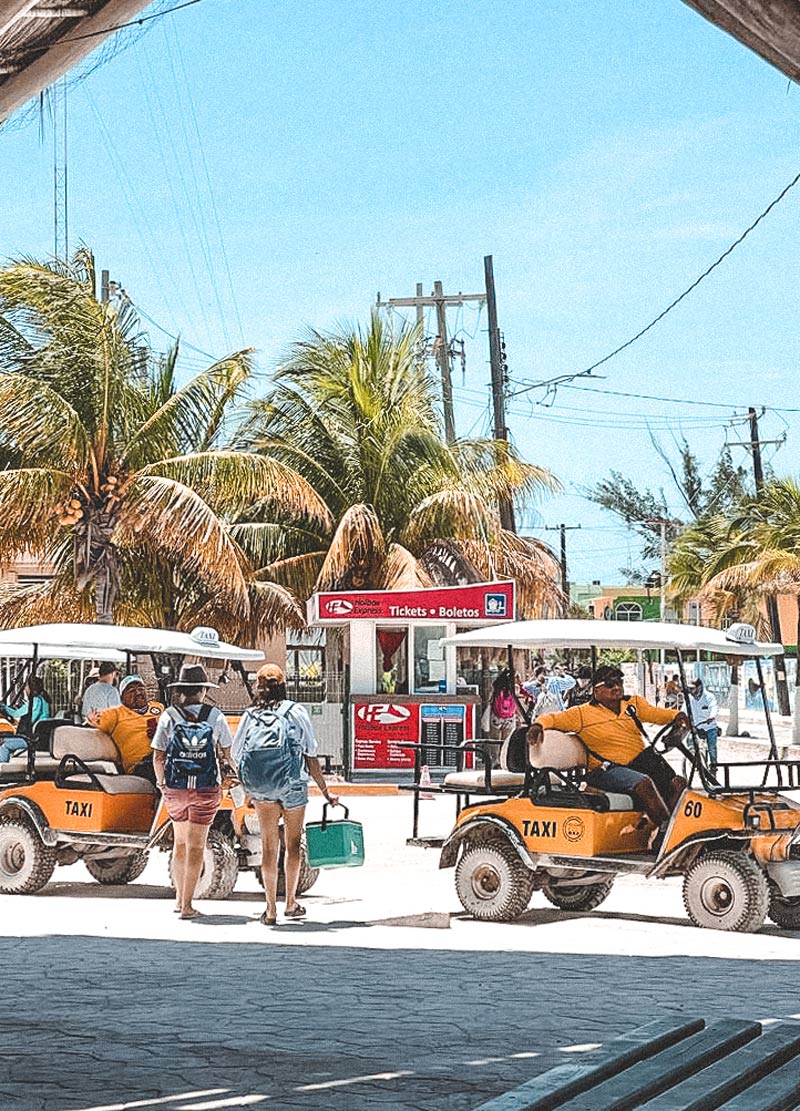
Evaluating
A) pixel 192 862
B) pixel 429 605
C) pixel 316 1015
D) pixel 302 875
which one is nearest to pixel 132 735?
pixel 302 875

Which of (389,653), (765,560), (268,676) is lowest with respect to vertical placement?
(268,676)

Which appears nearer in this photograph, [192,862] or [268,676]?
[192,862]

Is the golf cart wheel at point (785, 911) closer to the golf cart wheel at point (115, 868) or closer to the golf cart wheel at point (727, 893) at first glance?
the golf cart wheel at point (727, 893)

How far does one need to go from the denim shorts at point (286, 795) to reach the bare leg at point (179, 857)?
61cm

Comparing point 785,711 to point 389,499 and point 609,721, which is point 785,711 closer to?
point 389,499

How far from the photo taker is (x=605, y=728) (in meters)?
12.6

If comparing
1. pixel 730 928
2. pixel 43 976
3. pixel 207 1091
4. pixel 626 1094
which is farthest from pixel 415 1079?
pixel 730 928

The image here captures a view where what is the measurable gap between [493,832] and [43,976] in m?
4.07

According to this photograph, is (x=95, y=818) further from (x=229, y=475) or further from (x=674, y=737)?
(x=229, y=475)

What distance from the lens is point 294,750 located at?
12156 mm

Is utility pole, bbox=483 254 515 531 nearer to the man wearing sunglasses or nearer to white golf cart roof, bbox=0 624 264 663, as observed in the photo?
white golf cart roof, bbox=0 624 264 663

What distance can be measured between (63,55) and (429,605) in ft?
68.6

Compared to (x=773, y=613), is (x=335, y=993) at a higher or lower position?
lower

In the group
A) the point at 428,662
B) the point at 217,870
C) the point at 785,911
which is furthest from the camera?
the point at 428,662
